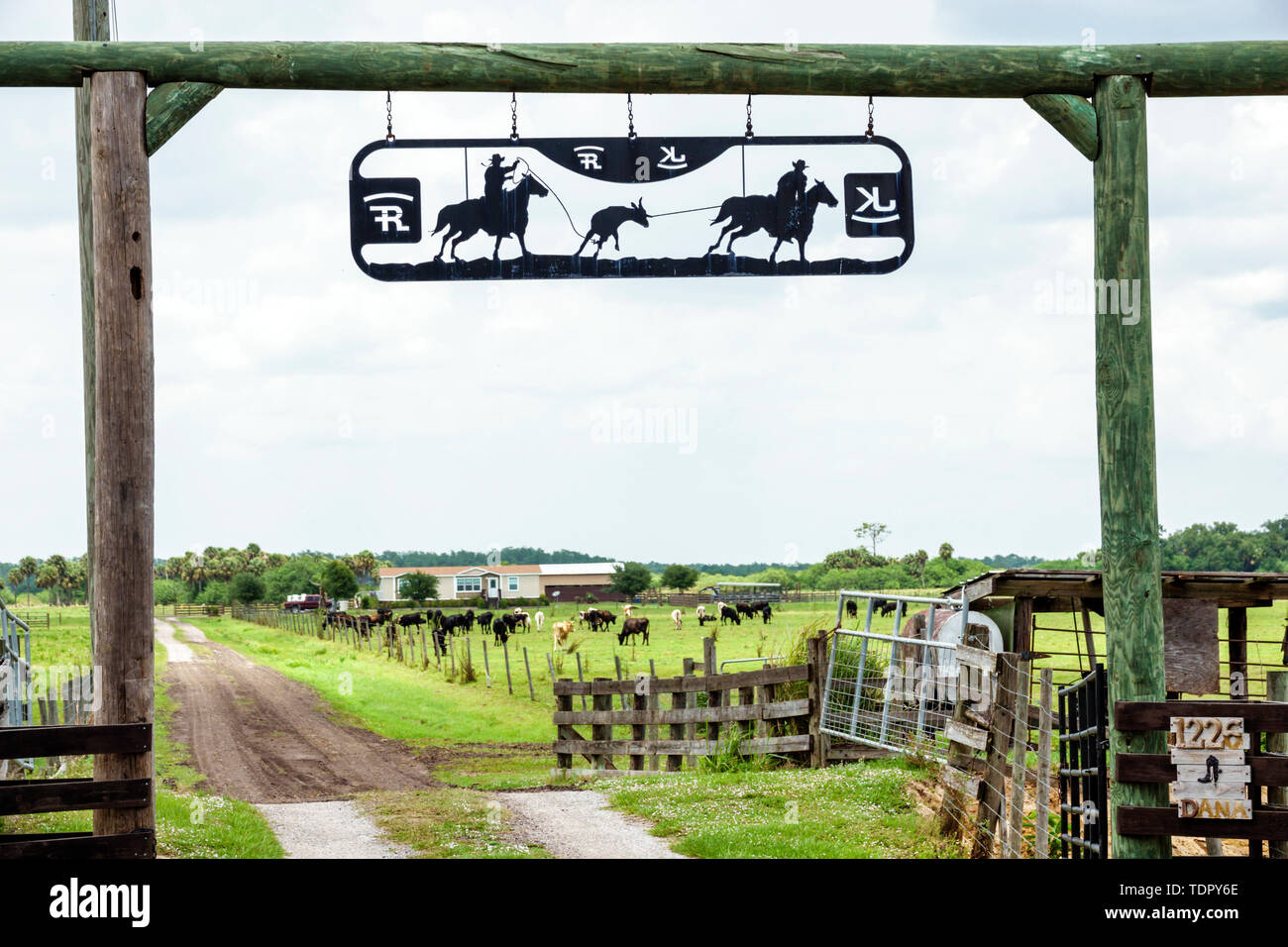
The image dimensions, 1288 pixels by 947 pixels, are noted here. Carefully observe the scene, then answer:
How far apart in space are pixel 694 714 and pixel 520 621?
124ft

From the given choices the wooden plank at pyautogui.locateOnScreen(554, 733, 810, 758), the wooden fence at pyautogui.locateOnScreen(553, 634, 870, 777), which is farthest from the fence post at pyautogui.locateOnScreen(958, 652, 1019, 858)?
the wooden plank at pyautogui.locateOnScreen(554, 733, 810, 758)

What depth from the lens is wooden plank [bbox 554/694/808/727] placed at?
13148 millimetres

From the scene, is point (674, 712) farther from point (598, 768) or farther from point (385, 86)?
point (385, 86)

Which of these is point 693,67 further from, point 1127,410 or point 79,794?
point 79,794

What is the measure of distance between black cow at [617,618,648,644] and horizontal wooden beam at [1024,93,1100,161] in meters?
39.6

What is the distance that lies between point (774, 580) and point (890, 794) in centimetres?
6455

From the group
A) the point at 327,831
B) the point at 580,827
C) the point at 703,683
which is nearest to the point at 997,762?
the point at 580,827

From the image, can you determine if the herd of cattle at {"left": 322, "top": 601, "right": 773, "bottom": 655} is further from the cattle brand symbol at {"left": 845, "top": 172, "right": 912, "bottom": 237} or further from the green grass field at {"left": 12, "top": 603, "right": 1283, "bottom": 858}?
the cattle brand symbol at {"left": 845, "top": 172, "right": 912, "bottom": 237}

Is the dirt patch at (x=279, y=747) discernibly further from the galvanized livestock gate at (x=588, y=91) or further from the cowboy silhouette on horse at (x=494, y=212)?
the cowboy silhouette on horse at (x=494, y=212)

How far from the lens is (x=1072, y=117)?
655cm

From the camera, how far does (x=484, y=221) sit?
6.87 m

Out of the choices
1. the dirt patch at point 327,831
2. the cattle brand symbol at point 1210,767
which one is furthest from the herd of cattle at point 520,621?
the cattle brand symbol at point 1210,767

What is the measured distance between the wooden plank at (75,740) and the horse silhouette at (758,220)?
4.19 m

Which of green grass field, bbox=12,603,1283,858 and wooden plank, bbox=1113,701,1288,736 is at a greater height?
wooden plank, bbox=1113,701,1288,736
